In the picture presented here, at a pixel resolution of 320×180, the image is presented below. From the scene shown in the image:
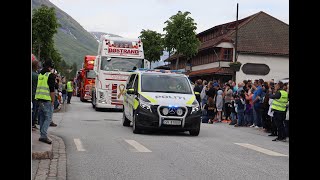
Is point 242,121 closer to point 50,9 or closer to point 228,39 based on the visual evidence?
point 228,39

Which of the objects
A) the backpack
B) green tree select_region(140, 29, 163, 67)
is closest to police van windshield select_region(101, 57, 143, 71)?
the backpack

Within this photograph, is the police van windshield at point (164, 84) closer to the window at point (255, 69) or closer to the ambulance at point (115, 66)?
the ambulance at point (115, 66)

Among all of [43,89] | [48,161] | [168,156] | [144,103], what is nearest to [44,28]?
[144,103]

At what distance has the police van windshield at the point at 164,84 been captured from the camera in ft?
55.2

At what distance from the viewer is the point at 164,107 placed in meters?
15.6

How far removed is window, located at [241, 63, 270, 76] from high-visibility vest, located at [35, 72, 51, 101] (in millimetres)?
46838

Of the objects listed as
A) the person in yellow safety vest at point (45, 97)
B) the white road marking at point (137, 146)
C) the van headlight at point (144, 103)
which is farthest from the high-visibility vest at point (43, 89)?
the van headlight at point (144, 103)

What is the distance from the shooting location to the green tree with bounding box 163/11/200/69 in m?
54.0

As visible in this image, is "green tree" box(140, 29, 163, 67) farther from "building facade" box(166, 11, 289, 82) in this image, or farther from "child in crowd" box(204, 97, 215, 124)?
"child in crowd" box(204, 97, 215, 124)

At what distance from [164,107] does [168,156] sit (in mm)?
4508

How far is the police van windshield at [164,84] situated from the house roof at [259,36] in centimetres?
3976
